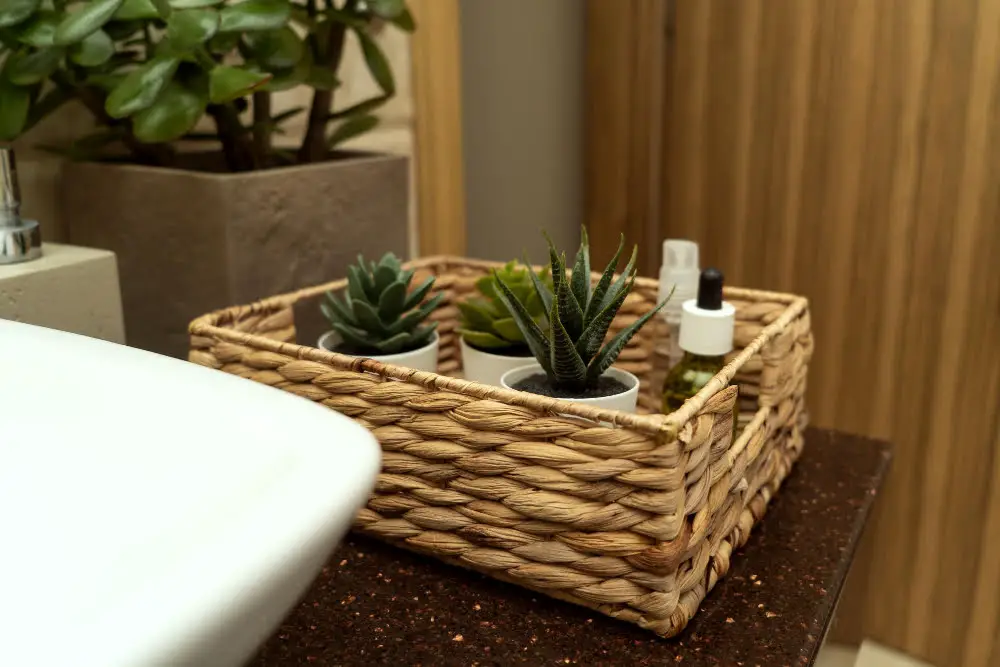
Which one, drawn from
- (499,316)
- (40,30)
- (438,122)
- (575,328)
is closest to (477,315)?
→ (499,316)

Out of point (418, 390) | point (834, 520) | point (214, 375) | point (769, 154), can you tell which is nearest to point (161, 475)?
point (214, 375)

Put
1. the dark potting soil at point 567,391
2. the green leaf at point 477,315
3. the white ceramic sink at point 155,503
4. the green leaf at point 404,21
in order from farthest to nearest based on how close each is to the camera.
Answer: the green leaf at point 404,21, the green leaf at point 477,315, the dark potting soil at point 567,391, the white ceramic sink at point 155,503

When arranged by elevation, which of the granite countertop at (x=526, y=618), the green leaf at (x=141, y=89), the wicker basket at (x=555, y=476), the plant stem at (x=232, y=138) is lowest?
the granite countertop at (x=526, y=618)

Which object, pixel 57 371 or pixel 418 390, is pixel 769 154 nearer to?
pixel 418 390

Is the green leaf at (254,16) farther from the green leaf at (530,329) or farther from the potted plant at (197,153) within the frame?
the green leaf at (530,329)

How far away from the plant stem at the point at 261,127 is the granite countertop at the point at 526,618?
331mm

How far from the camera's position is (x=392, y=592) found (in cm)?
47

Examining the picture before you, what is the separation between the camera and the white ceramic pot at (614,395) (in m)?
0.47

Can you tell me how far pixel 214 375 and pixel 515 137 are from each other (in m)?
0.92

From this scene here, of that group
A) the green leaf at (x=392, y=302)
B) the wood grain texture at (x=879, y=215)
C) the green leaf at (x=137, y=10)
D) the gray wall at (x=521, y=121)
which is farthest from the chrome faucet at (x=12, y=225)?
the wood grain texture at (x=879, y=215)

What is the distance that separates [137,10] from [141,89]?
0.21 ft

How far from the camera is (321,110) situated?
0.73 metres

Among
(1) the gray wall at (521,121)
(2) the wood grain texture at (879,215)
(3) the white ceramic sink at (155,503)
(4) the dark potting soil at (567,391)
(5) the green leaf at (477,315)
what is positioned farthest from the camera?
(1) the gray wall at (521,121)

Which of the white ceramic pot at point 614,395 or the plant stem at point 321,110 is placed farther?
the plant stem at point 321,110
